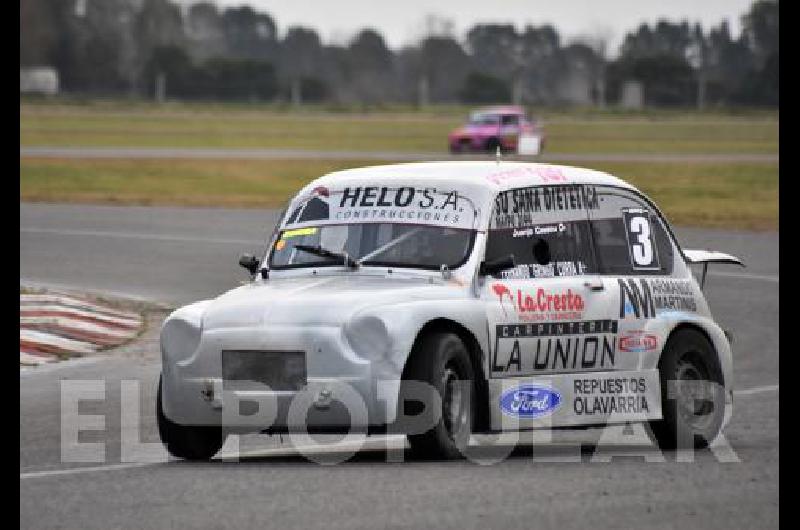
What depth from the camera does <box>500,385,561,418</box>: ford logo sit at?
10.6 m

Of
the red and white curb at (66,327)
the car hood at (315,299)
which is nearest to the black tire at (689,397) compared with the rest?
the car hood at (315,299)

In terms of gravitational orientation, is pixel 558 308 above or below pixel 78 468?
above

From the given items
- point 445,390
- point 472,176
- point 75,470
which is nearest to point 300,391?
point 445,390

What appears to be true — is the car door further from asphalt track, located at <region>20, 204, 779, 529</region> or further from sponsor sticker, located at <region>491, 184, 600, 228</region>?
asphalt track, located at <region>20, 204, 779, 529</region>

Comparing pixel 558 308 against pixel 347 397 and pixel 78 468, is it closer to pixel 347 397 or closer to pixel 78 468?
pixel 347 397

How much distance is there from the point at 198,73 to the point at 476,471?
119423 millimetres

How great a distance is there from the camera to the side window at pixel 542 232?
11117mm

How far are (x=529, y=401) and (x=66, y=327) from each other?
7.47m

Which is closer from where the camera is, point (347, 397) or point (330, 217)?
point (347, 397)

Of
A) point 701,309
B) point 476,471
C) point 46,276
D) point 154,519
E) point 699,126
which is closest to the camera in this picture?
point 154,519

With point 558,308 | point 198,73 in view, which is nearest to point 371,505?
point 558,308

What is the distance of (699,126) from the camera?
9075 cm

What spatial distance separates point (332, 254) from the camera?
11062 millimetres
